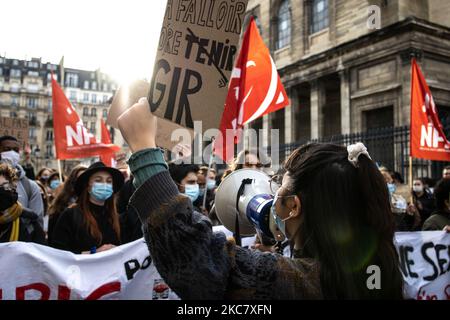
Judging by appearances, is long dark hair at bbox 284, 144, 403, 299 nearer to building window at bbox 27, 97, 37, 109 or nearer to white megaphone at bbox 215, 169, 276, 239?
white megaphone at bbox 215, 169, 276, 239

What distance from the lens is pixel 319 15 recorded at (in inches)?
780

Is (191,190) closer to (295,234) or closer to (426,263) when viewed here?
(426,263)

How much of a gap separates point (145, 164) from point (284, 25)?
2203 cm

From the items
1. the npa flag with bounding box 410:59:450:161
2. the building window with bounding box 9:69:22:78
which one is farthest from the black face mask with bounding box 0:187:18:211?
the building window with bounding box 9:69:22:78

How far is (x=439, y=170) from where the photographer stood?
A: 13383 mm

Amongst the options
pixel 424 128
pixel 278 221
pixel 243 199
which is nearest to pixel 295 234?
pixel 278 221

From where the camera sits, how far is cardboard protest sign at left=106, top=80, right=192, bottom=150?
1774mm

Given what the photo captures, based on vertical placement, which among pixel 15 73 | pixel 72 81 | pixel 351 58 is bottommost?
pixel 351 58

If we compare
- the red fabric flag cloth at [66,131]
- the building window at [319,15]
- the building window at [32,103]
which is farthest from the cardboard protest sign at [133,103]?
the building window at [32,103]

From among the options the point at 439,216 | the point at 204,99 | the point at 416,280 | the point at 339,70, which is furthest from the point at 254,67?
the point at 339,70

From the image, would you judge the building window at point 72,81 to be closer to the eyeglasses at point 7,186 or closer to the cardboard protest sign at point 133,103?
the eyeglasses at point 7,186

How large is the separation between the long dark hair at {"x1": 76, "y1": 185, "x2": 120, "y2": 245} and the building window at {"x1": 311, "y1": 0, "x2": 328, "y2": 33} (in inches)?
677

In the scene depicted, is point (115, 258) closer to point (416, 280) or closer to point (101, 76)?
point (416, 280)

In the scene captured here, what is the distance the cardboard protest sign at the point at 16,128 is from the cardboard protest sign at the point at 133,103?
6603 millimetres
